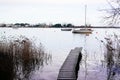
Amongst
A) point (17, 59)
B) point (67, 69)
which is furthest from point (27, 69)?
point (67, 69)

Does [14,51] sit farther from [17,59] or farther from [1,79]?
[1,79]

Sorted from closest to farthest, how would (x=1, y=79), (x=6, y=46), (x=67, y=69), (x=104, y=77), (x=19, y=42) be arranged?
(x=1, y=79), (x=67, y=69), (x=104, y=77), (x=6, y=46), (x=19, y=42)

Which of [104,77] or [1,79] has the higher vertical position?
[1,79]

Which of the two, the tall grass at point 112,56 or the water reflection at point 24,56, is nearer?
the tall grass at point 112,56

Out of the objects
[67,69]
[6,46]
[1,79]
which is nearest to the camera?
[1,79]

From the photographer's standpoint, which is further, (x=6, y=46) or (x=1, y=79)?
(x=6, y=46)

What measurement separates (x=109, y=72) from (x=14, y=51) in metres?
5.04

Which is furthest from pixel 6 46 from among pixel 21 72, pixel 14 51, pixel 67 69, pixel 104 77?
pixel 104 77

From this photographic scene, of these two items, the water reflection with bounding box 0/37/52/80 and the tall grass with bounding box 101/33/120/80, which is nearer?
the tall grass with bounding box 101/33/120/80

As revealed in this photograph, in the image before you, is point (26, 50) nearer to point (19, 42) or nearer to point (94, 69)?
point (19, 42)

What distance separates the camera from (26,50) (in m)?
17.9

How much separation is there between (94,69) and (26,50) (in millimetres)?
3810

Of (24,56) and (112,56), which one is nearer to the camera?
(112,56)

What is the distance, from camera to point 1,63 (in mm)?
11109
